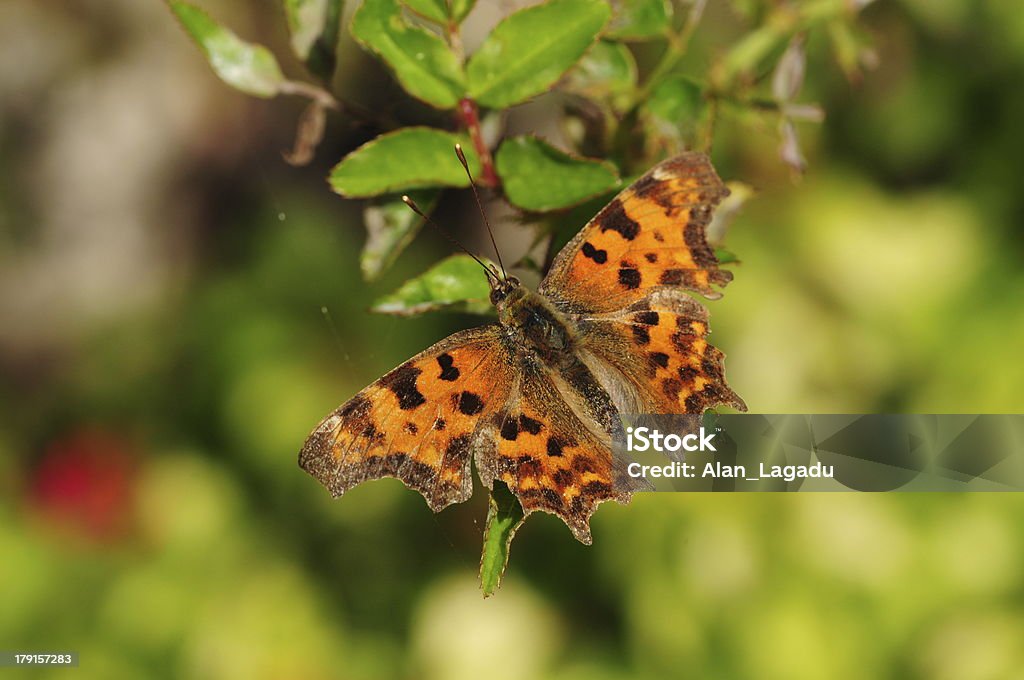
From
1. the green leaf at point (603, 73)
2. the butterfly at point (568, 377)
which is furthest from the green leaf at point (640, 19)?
the butterfly at point (568, 377)

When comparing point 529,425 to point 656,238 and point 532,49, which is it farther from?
point 532,49

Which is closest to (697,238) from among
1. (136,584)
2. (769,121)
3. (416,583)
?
(769,121)

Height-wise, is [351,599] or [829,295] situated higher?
[829,295]

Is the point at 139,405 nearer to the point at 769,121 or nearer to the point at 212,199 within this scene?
the point at 212,199

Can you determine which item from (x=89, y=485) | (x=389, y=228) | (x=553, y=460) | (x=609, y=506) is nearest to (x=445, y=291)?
(x=389, y=228)

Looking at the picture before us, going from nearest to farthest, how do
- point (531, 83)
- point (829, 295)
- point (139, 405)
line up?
point (531, 83) → point (829, 295) → point (139, 405)

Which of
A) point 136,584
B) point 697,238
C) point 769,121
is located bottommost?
point 136,584
